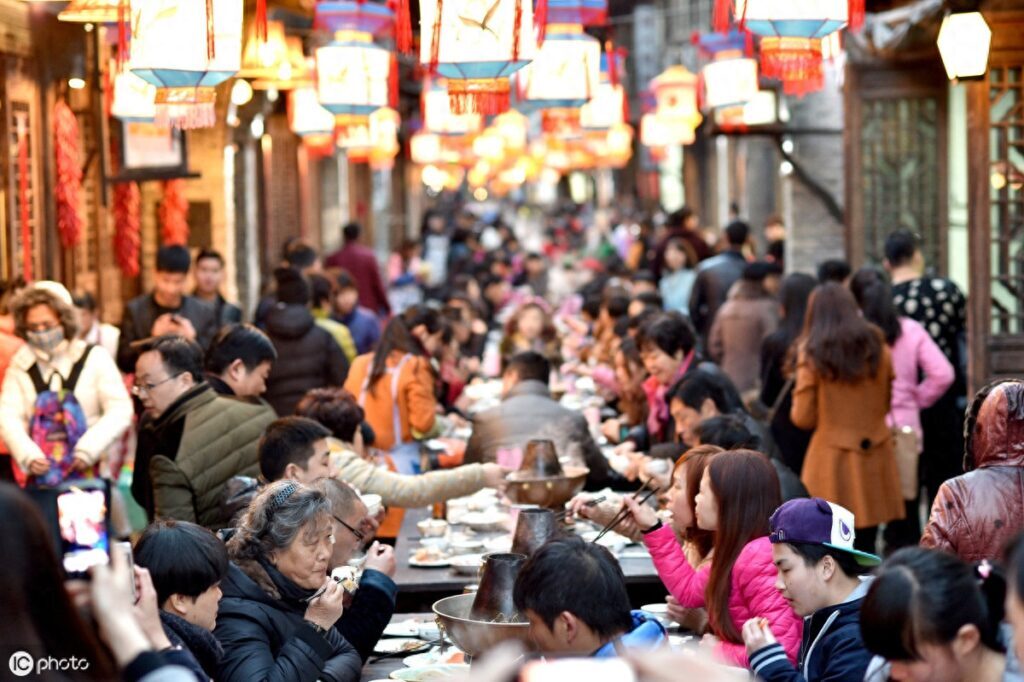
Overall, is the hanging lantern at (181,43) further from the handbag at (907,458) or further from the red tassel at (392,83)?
the handbag at (907,458)

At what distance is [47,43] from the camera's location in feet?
39.1

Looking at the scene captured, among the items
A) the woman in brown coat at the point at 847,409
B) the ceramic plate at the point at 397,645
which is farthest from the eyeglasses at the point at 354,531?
the woman in brown coat at the point at 847,409

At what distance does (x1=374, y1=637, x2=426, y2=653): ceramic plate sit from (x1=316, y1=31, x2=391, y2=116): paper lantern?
5.78 metres

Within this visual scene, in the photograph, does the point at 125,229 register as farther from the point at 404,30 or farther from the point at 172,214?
the point at 404,30

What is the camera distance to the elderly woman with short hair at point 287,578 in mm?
5367

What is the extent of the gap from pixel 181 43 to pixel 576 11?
3.71 meters

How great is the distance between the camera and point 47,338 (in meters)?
8.77

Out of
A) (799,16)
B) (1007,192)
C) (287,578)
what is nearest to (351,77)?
(1007,192)

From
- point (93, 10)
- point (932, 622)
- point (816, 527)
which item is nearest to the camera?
point (932, 622)

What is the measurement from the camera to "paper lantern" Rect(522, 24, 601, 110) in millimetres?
10906

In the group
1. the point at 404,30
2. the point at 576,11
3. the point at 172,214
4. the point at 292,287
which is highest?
the point at 576,11

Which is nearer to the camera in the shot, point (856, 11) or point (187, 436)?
point (187, 436)

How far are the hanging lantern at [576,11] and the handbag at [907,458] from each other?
3.18 metres

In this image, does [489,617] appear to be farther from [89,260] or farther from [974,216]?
[89,260]
